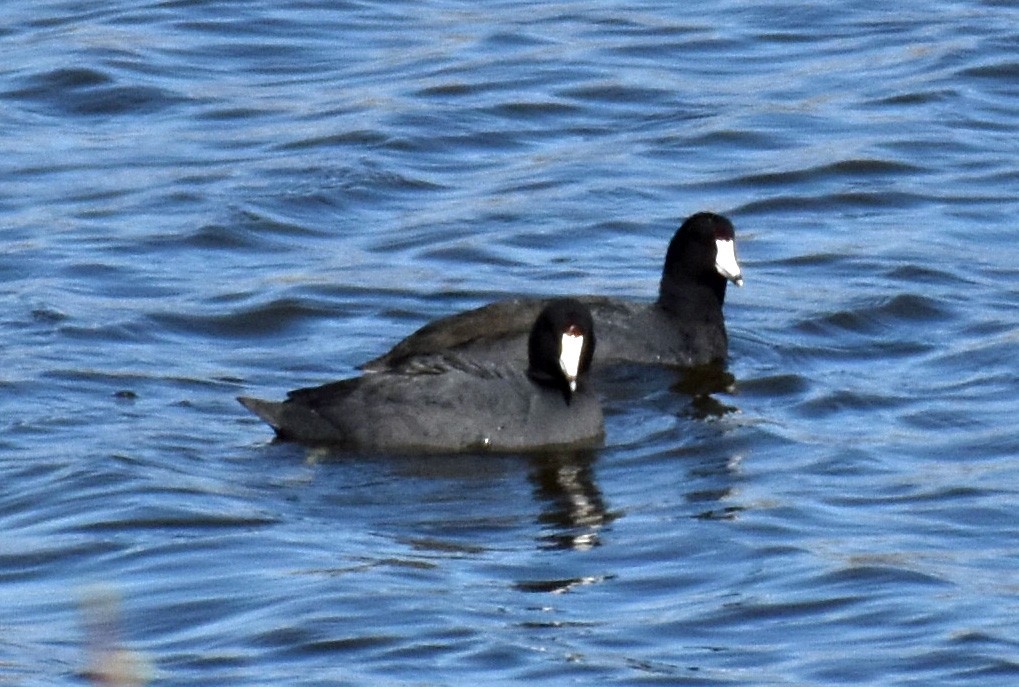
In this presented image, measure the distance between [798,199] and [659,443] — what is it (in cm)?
468

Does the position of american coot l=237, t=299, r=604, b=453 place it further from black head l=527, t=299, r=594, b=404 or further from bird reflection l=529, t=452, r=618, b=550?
bird reflection l=529, t=452, r=618, b=550

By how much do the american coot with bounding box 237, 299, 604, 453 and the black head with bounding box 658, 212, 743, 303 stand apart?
191 centimetres

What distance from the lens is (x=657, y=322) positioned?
12.2 m

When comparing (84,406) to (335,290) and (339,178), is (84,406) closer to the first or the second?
(335,290)

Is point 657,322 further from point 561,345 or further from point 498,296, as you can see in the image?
point 561,345

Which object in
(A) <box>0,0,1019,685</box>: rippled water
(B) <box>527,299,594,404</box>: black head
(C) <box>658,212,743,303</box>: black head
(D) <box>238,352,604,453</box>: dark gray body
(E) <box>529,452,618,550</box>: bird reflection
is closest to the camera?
(A) <box>0,0,1019,685</box>: rippled water

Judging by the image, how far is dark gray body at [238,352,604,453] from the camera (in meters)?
10.2

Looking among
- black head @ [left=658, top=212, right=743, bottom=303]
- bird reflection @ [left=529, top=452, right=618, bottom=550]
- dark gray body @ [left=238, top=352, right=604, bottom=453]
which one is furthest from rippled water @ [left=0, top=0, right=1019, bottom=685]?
black head @ [left=658, top=212, right=743, bottom=303]

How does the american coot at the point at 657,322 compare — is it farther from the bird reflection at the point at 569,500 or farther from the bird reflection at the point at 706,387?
the bird reflection at the point at 569,500

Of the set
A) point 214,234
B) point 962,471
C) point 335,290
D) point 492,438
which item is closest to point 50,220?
point 214,234

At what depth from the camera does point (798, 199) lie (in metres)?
15.0

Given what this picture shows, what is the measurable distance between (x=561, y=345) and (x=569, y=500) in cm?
100

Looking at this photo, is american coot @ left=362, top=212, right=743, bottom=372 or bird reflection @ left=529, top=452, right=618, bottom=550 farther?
american coot @ left=362, top=212, right=743, bottom=372

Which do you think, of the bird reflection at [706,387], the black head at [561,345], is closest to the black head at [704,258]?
the bird reflection at [706,387]
